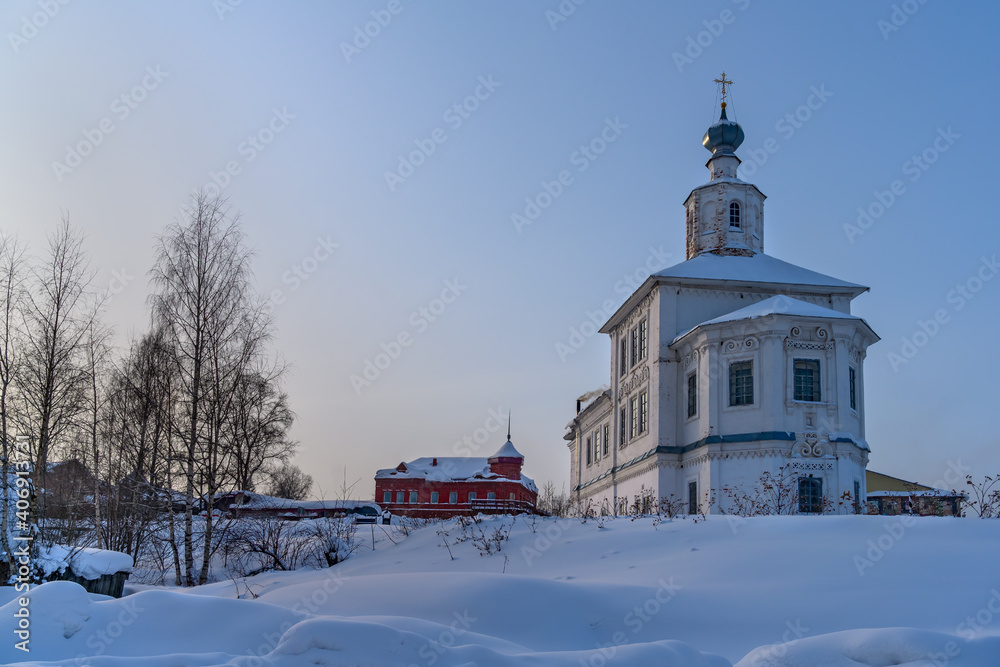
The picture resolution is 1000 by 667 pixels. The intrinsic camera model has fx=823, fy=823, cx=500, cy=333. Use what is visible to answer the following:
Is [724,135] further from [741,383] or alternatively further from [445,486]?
[445,486]

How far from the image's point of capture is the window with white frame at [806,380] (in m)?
23.2

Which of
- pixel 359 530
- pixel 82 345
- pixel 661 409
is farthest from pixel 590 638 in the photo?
pixel 661 409

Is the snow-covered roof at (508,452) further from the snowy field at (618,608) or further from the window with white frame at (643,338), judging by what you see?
the snowy field at (618,608)

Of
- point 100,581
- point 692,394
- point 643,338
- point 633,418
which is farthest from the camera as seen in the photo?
point 633,418

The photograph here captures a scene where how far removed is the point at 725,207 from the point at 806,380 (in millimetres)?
9151

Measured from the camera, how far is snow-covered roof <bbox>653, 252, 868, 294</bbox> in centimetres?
2688

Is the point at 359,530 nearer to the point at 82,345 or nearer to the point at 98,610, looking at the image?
the point at 82,345

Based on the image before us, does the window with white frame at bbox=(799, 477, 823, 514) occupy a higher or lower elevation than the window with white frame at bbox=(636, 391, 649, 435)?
lower

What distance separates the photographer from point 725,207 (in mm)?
30281

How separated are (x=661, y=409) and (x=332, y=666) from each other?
21.6 metres

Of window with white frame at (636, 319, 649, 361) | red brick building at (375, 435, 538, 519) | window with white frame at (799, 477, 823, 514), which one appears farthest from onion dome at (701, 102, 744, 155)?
red brick building at (375, 435, 538, 519)

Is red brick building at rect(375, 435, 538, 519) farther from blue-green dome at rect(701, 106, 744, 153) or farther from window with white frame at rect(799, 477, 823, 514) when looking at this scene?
window with white frame at rect(799, 477, 823, 514)

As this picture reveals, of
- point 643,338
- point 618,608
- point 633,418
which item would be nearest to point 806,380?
point 643,338

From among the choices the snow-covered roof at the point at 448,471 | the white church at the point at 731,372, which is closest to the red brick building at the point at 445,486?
the snow-covered roof at the point at 448,471
